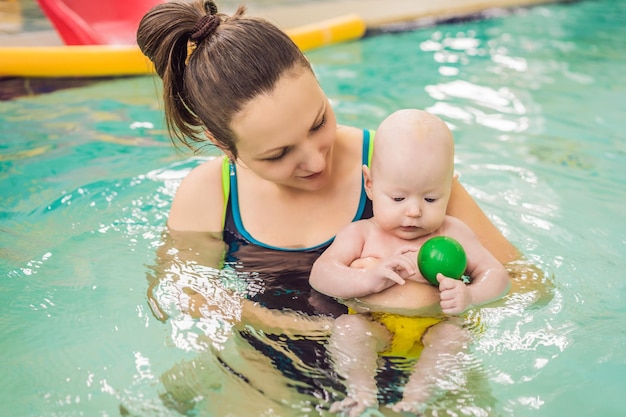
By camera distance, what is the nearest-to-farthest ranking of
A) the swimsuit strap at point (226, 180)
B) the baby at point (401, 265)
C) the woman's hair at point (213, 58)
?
the baby at point (401, 265) < the woman's hair at point (213, 58) < the swimsuit strap at point (226, 180)

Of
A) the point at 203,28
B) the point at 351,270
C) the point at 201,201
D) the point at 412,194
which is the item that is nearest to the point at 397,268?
the point at 351,270

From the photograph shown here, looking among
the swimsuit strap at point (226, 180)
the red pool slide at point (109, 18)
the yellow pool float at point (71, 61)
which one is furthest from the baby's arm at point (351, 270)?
the red pool slide at point (109, 18)

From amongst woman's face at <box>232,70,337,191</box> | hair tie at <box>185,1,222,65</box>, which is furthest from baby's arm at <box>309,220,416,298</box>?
hair tie at <box>185,1,222,65</box>

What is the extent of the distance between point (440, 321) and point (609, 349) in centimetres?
73

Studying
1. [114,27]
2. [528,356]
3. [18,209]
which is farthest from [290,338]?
[114,27]

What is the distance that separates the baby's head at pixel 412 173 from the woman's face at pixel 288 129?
210 millimetres

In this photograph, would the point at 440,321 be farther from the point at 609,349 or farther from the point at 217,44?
the point at 217,44

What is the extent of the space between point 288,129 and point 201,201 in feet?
2.32

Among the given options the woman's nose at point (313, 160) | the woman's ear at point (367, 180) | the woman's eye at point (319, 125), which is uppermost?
the woman's eye at point (319, 125)

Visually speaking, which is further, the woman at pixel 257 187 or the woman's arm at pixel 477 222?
the woman's arm at pixel 477 222

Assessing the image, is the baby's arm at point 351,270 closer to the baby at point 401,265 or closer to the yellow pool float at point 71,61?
the baby at point 401,265

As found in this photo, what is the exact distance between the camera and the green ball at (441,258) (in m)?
2.34

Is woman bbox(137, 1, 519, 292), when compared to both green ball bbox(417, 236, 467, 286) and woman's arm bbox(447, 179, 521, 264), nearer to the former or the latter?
woman's arm bbox(447, 179, 521, 264)

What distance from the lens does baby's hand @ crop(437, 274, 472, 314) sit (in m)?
2.32
